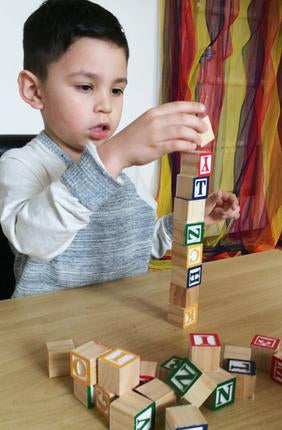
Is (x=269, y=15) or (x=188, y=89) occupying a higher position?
(x=269, y=15)

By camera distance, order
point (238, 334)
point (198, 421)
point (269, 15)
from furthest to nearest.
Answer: point (269, 15) < point (238, 334) < point (198, 421)

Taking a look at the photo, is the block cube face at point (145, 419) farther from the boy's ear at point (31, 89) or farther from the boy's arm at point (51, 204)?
the boy's ear at point (31, 89)

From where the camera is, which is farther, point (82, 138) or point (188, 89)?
point (188, 89)

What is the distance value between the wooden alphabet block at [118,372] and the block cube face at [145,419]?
3 cm

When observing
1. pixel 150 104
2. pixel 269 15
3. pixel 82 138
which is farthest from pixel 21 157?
pixel 269 15

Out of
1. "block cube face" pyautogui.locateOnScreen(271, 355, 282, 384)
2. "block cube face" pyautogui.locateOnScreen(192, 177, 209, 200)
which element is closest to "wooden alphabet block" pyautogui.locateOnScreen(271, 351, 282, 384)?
"block cube face" pyautogui.locateOnScreen(271, 355, 282, 384)

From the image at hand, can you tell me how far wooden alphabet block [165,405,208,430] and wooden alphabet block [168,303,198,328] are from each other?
205mm

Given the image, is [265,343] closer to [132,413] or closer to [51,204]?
[132,413]

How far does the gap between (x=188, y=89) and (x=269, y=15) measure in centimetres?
75

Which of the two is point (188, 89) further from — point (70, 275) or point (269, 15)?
point (70, 275)

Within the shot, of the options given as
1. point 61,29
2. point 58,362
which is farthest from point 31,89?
point 58,362

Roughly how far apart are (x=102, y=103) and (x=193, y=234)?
333 millimetres

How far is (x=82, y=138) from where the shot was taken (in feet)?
2.74

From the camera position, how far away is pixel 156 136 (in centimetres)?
58
